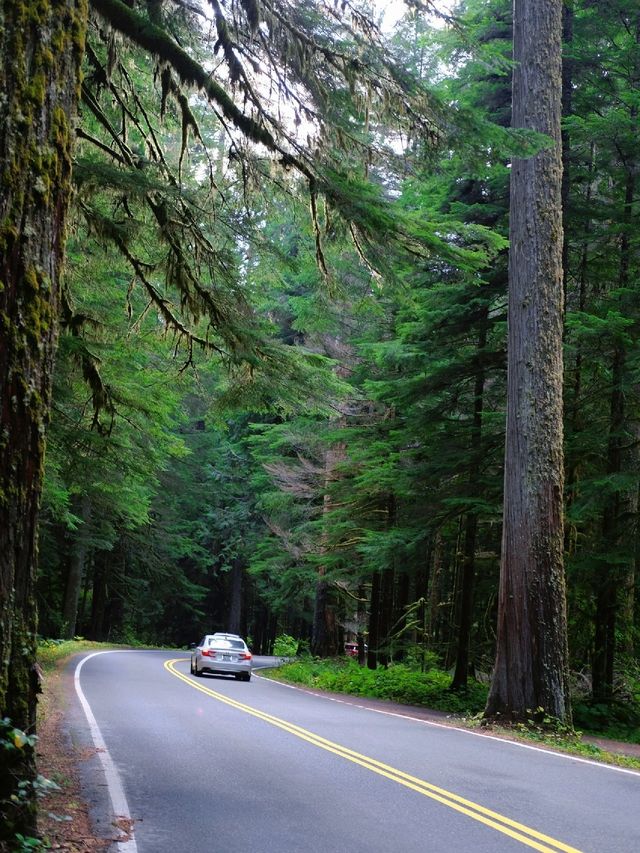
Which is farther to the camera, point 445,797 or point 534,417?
point 534,417

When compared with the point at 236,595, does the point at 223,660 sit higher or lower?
lower

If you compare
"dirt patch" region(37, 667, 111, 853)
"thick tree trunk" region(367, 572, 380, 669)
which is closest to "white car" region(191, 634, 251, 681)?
"thick tree trunk" region(367, 572, 380, 669)

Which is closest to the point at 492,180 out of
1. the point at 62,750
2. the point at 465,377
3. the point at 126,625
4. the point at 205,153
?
the point at 465,377

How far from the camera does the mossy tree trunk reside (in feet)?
14.3

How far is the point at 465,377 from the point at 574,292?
574 cm

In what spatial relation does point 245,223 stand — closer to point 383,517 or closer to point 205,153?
point 205,153

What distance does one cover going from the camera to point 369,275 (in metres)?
16.8

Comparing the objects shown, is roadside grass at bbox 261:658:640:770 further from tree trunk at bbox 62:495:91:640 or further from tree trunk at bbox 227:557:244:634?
tree trunk at bbox 227:557:244:634

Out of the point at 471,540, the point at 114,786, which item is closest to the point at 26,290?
the point at 114,786

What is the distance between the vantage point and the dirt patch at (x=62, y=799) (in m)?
5.42

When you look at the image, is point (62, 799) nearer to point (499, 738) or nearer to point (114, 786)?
point (114, 786)

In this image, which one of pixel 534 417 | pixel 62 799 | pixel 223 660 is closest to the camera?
pixel 62 799

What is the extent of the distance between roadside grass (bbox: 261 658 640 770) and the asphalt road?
0.92 meters

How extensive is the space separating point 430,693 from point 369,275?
9911 mm
